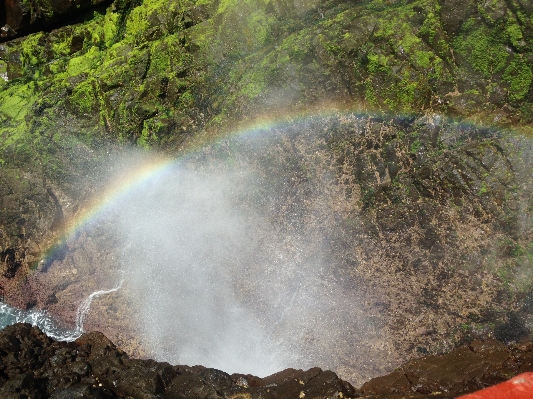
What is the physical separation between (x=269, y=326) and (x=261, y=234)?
168 centimetres

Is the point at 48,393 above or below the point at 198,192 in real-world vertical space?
below

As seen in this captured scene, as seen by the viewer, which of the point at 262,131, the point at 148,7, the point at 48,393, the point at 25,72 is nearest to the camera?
the point at 48,393

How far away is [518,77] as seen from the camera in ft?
24.0

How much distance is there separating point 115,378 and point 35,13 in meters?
7.64

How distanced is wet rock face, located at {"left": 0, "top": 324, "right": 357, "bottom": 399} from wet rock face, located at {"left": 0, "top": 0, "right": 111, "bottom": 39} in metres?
6.30

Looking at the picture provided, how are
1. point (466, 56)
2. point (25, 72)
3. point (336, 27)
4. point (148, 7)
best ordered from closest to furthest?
1. point (466, 56)
2. point (336, 27)
3. point (148, 7)
4. point (25, 72)

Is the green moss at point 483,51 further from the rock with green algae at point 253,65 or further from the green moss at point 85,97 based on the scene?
the green moss at point 85,97

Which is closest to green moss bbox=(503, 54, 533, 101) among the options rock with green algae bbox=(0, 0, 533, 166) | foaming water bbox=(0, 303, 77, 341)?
rock with green algae bbox=(0, 0, 533, 166)

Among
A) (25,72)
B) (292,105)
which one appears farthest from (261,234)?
(25,72)

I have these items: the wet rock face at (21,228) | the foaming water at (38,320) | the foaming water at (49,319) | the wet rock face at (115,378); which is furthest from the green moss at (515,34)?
the foaming water at (38,320)

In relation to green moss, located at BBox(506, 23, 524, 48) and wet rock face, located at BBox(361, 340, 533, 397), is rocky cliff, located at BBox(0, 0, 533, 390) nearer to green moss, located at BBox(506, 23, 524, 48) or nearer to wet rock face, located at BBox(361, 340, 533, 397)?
green moss, located at BBox(506, 23, 524, 48)

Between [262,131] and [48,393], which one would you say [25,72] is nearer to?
[262,131]

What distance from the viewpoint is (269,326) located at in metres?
8.10

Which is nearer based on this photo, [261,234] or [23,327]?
[23,327]
